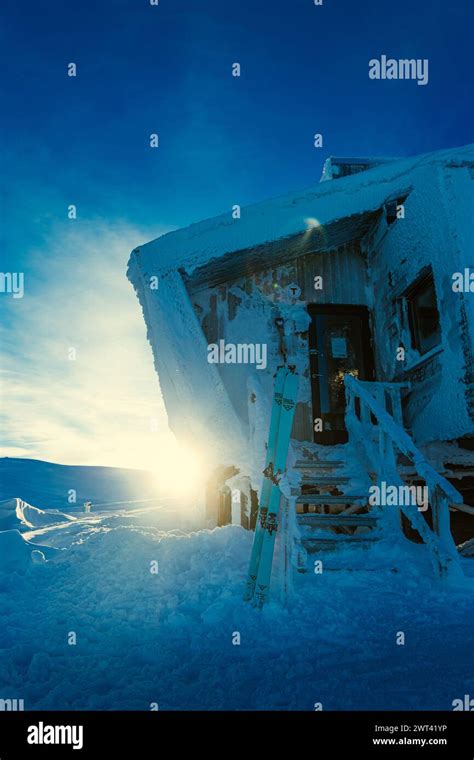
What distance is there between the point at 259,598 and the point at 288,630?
18.2 inches

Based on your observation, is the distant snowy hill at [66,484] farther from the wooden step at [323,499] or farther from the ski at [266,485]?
the ski at [266,485]

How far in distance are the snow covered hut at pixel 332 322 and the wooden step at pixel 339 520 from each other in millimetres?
277

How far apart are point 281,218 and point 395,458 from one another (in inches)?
163

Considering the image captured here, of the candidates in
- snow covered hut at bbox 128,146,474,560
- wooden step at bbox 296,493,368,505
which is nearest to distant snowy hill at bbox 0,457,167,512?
snow covered hut at bbox 128,146,474,560

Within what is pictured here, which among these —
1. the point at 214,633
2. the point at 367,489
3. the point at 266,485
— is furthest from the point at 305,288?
the point at 214,633

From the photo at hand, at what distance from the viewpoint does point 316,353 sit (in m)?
8.41

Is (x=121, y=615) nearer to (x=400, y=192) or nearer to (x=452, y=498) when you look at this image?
(x=452, y=498)

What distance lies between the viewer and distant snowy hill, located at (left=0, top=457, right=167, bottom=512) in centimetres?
2202

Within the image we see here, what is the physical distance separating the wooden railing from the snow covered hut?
0.12 ft

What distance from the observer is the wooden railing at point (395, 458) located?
4441mm

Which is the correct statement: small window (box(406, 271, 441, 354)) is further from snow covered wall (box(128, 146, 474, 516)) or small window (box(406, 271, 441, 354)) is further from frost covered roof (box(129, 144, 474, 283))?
frost covered roof (box(129, 144, 474, 283))
